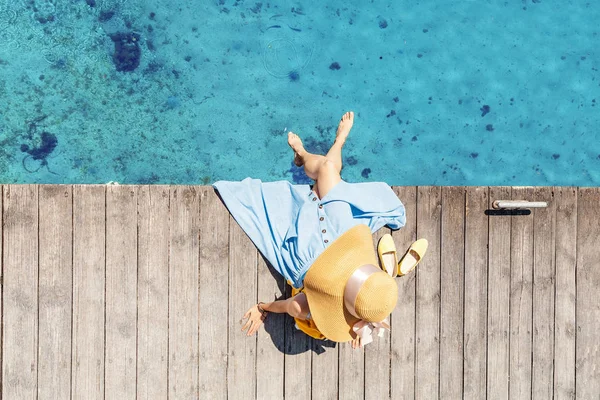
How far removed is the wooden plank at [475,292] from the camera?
3.04 m

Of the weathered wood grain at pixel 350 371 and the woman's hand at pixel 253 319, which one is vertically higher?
the woman's hand at pixel 253 319

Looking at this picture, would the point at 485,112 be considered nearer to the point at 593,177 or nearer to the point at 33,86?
the point at 593,177

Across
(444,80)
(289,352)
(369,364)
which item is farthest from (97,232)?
(444,80)

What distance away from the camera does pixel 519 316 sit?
309 cm

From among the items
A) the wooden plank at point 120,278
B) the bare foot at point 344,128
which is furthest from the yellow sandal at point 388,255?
the wooden plank at point 120,278

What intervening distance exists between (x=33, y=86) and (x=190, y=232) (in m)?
2.09

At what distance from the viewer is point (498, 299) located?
3.07m

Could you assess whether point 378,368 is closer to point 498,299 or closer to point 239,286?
point 498,299

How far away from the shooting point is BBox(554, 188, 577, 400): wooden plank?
3.09 m

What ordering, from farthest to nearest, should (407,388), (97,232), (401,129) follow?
1. (401,129)
2. (407,388)
3. (97,232)

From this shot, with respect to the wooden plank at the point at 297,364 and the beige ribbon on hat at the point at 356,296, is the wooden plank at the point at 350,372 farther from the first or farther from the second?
the beige ribbon on hat at the point at 356,296

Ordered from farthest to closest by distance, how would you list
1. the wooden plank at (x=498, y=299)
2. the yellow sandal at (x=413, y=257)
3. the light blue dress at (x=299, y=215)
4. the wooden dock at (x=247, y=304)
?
the wooden plank at (x=498, y=299) < the yellow sandal at (x=413, y=257) < the wooden dock at (x=247, y=304) < the light blue dress at (x=299, y=215)

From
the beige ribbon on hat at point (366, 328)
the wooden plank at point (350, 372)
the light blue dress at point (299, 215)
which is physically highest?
the light blue dress at point (299, 215)

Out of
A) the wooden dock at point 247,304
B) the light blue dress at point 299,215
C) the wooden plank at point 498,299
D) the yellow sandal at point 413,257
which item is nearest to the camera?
the light blue dress at point 299,215
